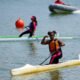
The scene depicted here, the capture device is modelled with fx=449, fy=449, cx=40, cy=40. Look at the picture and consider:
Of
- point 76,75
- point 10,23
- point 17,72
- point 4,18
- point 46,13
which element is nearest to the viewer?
point 17,72

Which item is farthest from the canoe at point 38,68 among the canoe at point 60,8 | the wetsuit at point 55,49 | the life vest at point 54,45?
the canoe at point 60,8

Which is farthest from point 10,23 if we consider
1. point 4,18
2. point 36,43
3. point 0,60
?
point 0,60

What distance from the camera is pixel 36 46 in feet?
75.4

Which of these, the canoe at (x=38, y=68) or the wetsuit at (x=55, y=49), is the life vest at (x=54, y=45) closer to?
the wetsuit at (x=55, y=49)

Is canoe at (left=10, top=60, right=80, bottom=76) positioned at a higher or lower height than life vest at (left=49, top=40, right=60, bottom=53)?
lower

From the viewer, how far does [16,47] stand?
22406mm

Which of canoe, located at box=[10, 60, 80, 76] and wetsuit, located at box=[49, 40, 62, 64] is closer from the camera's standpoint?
canoe, located at box=[10, 60, 80, 76]

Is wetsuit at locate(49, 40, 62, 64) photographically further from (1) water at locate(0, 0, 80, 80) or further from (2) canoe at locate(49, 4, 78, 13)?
(2) canoe at locate(49, 4, 78, 13)

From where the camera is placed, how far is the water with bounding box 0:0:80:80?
1620cm

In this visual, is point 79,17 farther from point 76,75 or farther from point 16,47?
point 76,75

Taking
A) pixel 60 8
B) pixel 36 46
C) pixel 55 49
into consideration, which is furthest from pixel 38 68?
pixel 60 8

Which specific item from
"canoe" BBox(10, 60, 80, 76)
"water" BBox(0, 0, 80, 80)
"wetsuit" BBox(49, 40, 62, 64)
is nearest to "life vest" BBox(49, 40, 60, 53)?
"wetsuit" BBox(49, 40, 62, 64)

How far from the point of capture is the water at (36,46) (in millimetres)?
16205

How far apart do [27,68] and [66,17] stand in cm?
2293
